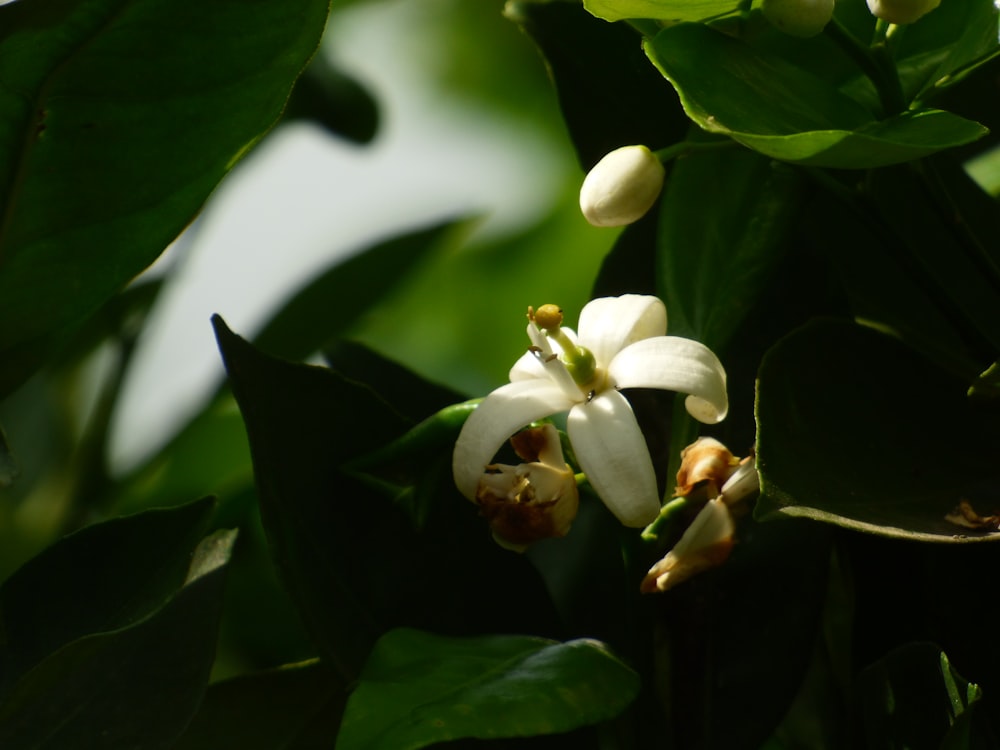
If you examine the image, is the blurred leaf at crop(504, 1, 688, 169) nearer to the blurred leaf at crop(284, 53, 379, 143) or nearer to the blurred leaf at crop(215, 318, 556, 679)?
the blurred leaf at crop(215, 318, 556, 679)

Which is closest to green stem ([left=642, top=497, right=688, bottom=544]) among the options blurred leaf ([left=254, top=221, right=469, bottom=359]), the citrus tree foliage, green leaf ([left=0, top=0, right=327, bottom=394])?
the citrus tree foliage

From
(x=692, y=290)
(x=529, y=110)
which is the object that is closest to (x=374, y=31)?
(x=529, y=110)

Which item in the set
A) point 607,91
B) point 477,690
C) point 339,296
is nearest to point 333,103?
point 339,296

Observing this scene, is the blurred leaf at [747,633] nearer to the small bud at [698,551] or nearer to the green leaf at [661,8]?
the small bud at [698,551]

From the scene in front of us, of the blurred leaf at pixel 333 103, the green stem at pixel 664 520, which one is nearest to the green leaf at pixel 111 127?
the green stem at pixel 664 520

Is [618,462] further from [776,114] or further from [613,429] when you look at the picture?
[776,114]

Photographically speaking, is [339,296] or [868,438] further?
[339,296]
